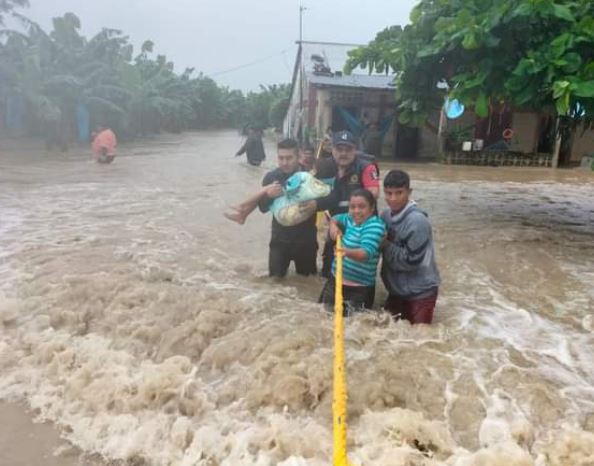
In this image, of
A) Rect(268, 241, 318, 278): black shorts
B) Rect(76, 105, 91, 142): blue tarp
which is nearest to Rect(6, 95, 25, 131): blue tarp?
Rect(76, 105, 91, 142): blue tarp

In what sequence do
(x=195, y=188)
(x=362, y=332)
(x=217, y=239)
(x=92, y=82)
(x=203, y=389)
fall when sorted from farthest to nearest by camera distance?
(x=92, y=82), (x=195, y=188), (x=217, y=239), (x=362, y=332), (x=203, y=389)

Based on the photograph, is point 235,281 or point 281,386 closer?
point 281,386

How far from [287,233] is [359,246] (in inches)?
53.4

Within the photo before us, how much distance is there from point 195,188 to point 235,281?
7.59 metres

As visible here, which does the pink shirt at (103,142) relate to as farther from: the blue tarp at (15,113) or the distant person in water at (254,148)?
the blue tarp at (15,113)

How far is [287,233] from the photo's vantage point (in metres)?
5.31

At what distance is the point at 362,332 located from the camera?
421 centimetres

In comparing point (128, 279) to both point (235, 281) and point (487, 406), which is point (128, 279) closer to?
point (235, 281)

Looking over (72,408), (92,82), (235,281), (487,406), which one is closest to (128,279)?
(235,281)

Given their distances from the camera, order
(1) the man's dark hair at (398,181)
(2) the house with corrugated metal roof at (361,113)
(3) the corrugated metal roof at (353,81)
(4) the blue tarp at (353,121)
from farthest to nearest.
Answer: (4) the blue tarp at (353,121)
(2) the house with corrugated metal roof at (361,113)
(3) the corrugated metal roof at (353,81)
(1) the man's dark hair at (398,181)

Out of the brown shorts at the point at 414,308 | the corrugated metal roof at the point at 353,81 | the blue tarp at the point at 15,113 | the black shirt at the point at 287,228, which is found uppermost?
the corrugated metal roof at the point at 353,81

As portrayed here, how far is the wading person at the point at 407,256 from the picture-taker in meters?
3.96

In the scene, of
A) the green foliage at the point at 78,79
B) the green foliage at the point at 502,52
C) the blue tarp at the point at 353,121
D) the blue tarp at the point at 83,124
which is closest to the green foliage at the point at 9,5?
the green foliage at the point at 78,79

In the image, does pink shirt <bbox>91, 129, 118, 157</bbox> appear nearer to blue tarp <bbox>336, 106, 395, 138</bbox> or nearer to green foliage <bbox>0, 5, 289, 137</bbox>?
green foliage <bbox>0, 5, 289, 137</bbox>
